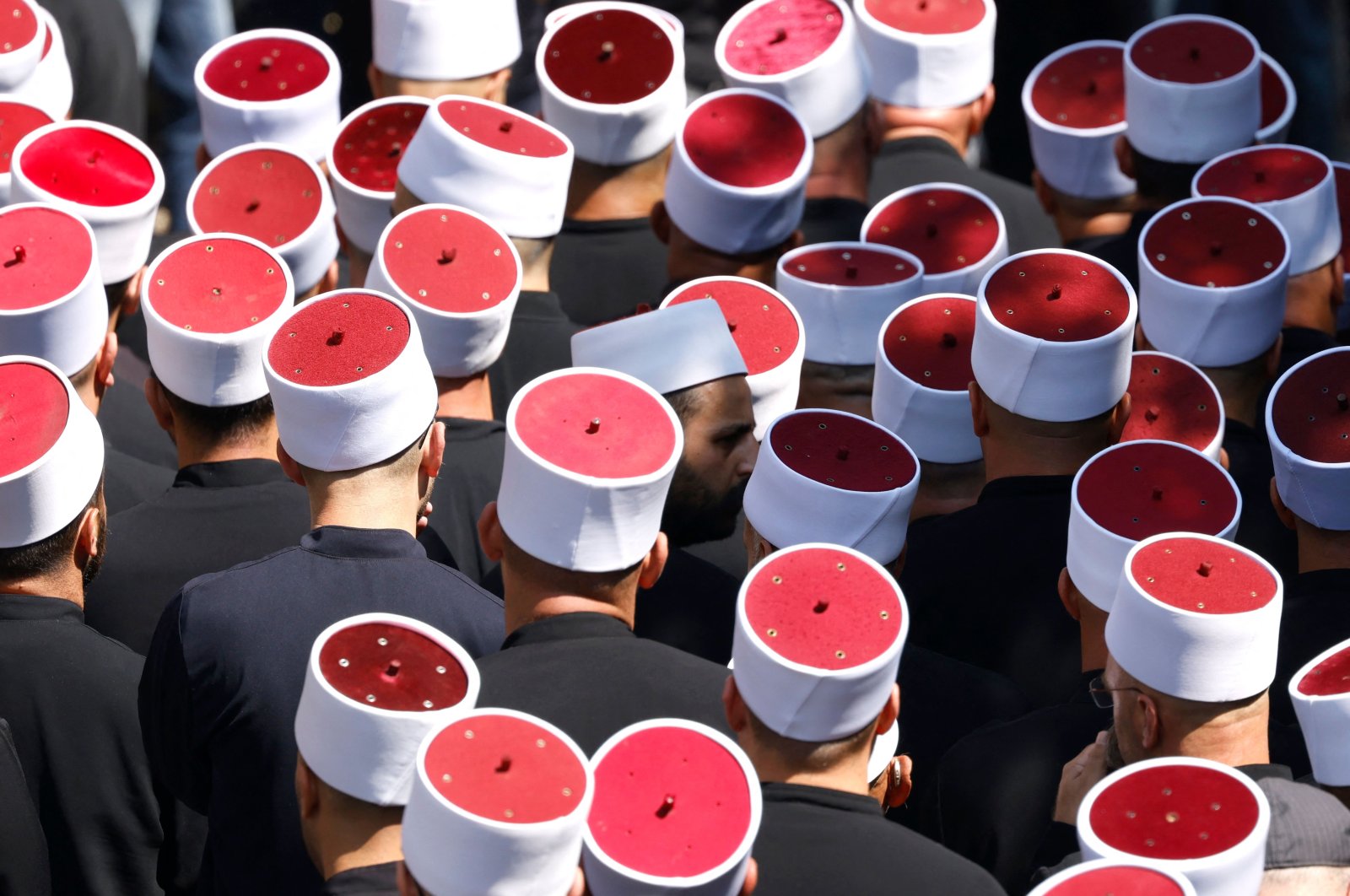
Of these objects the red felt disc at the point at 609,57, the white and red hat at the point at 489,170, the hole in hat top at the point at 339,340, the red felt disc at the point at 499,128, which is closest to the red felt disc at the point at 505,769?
the hole in hat top at the point at 339,340

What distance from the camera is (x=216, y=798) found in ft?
12.6

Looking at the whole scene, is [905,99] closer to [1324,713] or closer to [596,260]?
[596,260]

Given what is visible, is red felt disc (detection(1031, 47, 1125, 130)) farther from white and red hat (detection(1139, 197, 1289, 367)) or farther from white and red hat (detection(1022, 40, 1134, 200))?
white and red hat (detection(1139, 197, 1289, 367))

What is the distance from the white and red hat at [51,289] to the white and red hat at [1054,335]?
2040 millimetres

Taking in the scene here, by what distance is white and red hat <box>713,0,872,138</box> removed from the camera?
20.6 feet

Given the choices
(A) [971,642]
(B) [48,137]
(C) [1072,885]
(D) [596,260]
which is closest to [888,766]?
(A) [971,642]

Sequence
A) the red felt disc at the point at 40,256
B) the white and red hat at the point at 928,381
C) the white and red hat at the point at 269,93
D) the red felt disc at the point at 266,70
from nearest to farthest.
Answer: the red felt disc at the point at 40,256 → the white and red hat at the point at 928,381 → the white and red hat at the point at 269,93 → the red felt disc at the point at 266,70

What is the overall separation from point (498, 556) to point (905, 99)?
309 cm

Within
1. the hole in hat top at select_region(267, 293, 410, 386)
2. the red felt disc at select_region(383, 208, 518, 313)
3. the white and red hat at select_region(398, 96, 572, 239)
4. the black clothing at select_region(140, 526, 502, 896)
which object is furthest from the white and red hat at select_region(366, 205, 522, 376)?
the black clothing at select_region(140, 526, 502, 896)

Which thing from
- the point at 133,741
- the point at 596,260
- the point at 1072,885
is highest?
the point at 1072,885

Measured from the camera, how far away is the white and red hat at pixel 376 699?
3.26 meters

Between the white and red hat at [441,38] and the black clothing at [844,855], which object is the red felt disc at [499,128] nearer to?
the white and red hat at [441,38]

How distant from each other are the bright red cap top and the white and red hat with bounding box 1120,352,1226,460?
162 cm

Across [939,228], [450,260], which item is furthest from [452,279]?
[939,228]
